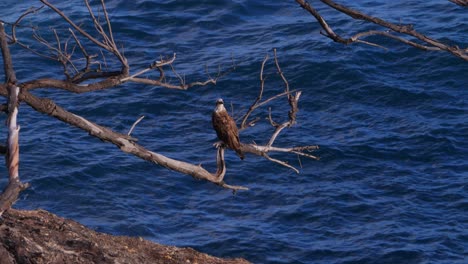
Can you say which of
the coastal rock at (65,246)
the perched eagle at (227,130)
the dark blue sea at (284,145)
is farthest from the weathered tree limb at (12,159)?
the dark blue sea at (284,145)

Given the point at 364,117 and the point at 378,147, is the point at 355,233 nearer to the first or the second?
the point at 378,147

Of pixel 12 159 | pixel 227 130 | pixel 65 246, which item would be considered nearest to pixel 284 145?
pixel 227 130

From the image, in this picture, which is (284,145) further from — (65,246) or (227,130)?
(65,246)

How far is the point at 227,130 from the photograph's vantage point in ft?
27.8

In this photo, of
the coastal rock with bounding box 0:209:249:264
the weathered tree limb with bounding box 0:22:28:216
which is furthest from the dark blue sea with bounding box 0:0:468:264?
the weathered tree limb with bounding box 0:22:28:216

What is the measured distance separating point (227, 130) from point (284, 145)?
7166 mm

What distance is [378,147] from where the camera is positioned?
1563 cm

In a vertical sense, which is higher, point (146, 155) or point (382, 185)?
point (146, 155)

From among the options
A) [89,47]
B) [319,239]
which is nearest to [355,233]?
[319,239]

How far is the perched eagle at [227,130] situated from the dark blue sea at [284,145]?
8.97ft

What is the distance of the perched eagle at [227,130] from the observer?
8.10 m

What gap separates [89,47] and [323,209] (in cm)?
874

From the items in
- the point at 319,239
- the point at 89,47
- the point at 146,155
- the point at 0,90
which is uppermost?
the point at 0,90

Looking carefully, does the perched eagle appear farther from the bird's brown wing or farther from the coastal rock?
the coastal rock
